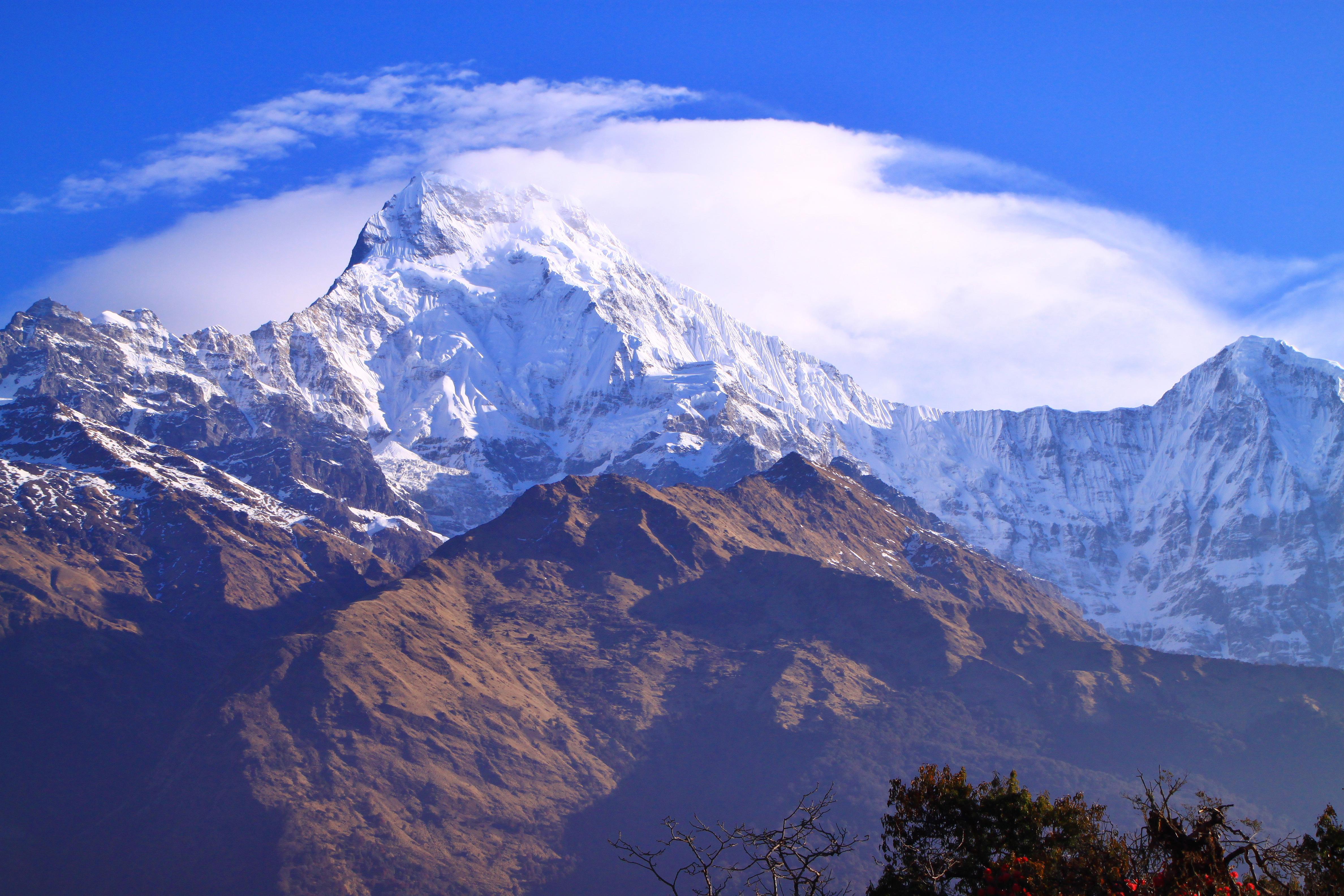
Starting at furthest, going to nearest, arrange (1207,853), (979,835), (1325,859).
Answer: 1. (979,835)
2. (1325,859)
3. (1207,853)

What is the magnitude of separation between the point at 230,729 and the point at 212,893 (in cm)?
3757

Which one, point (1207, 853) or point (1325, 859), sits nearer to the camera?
point (1207, 853)

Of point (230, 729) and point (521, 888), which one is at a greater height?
point (230, 729)

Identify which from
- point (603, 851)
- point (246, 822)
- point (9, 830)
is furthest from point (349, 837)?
point (9, 830)

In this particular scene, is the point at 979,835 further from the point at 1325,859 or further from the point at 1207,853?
the point at 1207,853

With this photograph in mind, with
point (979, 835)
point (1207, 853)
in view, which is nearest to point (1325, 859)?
point (1207, 853)

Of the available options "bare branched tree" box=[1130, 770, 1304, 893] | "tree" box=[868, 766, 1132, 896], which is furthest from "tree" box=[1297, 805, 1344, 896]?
"tree" box=[868, 766, 1132, 896]

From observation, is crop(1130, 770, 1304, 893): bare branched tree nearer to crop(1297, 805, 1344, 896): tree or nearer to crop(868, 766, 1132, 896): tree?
crop(1297, 805, 1344, 896): tree

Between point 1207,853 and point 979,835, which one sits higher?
point 979,835

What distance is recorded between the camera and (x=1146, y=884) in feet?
128

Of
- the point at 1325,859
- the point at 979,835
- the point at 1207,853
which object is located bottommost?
the point at 1207,853

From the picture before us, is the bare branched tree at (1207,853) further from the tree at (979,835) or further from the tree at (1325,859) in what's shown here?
the tree at (979,835)

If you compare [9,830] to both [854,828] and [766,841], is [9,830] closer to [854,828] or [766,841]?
[854,828]

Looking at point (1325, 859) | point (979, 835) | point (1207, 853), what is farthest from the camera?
point (979, 835)
